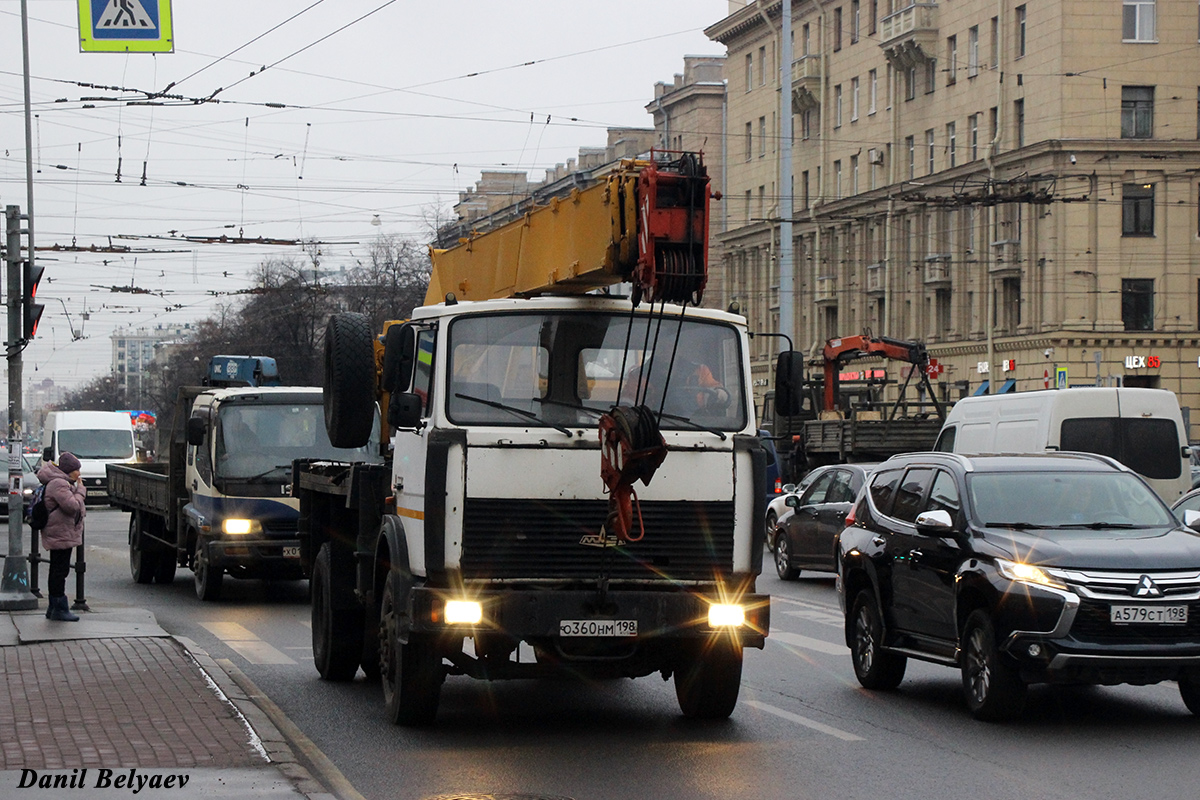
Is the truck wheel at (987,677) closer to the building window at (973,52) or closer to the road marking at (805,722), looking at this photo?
the road marking at (805,722)

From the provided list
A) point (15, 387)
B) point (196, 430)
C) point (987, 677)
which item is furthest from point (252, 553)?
point (987, 677)

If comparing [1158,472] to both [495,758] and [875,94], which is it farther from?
[875,94]

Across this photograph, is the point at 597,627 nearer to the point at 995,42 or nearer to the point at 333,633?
the point at 333,633

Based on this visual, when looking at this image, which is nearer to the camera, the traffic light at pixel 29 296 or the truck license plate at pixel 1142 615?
the truck license plate at pixel 1142 615

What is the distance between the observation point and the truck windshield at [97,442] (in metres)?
47.8

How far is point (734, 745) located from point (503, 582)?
159 centimetres

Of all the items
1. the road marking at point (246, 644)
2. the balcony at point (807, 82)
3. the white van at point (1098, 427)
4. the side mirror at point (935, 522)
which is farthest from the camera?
the balcony at point (807, 82)

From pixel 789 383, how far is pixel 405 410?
8.01 feet

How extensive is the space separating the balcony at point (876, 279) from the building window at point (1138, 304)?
12.3 metres

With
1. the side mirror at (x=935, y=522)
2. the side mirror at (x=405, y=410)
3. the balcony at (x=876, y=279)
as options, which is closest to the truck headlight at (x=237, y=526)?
the side mirror at (x=405, y=410)

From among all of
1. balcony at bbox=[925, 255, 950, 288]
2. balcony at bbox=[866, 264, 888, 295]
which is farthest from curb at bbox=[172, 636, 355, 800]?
balcony at bbox=[866, 264, 888, 295]

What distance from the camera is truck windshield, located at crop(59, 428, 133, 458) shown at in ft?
157

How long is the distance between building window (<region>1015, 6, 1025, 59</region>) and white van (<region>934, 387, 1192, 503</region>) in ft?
125

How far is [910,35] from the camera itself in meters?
64.4
